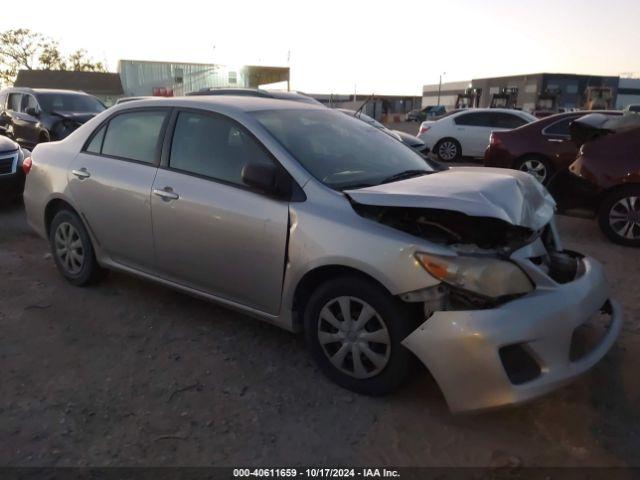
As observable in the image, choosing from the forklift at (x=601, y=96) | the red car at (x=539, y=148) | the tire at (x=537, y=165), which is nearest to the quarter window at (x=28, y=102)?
the red car at (x=539, y=148)

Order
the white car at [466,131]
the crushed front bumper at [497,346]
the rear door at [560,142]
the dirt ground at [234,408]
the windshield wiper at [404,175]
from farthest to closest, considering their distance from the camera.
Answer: the white car at [466,131] → the rear door at [560,142] → the windshield wiper at [404,175] → the dirt ground at [234,408] → the crushed front bumper at [497,346]

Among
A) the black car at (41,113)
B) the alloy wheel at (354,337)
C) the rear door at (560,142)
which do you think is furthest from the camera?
the black car at (41,113)

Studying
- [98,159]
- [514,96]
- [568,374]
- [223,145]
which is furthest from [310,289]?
[514,96]

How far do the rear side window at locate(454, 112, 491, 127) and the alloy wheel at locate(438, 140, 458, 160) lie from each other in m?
0.57

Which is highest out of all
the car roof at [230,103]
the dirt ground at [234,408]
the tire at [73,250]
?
the car roof at [230,103]

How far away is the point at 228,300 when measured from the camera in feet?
11.3

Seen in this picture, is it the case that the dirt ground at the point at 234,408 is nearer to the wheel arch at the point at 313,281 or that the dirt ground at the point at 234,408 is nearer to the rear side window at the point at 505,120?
the wheel arch at the point at 313,281

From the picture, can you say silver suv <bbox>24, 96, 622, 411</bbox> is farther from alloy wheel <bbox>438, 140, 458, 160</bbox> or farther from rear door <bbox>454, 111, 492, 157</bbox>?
alloy wheel <bbox>438, 140, 458, 160</bbox>

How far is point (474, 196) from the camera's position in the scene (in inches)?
109

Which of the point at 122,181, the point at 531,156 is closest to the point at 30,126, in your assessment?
the point at 122,181

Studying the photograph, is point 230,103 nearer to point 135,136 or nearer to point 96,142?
point 135,136

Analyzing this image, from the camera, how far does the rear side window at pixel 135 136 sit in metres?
3.87

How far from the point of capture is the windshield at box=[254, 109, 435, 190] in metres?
3.29

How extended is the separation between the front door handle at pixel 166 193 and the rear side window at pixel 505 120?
35.6 feet
